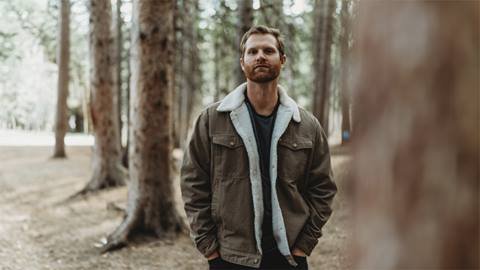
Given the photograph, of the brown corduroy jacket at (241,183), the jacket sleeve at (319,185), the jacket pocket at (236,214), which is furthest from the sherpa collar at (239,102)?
the jacket pocket at (236,214)

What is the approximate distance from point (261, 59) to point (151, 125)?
4.38 meters

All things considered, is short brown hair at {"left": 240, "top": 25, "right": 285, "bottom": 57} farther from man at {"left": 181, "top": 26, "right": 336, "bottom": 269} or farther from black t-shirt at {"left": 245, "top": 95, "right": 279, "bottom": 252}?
black t-shirt at {"left": 245, "top": 95, "right": 279, "bottom": 252}

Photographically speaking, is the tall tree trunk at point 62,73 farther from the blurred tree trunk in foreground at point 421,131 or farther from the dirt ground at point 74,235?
the blurred tree trunk in foreground at point 421,131

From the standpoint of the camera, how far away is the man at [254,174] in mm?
2832

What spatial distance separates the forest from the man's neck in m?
0.46

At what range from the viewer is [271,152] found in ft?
9.36

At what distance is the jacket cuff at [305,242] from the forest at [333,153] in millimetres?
738

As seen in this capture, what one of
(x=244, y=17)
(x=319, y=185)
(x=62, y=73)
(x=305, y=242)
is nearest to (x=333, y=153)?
(x=244, y=17)

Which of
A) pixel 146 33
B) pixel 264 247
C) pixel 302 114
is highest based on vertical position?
pixel 146 33

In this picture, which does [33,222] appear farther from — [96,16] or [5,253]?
[96,16]

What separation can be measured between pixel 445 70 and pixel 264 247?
2068 millimetres

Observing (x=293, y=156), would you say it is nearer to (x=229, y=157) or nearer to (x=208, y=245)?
(x=229, y=157)

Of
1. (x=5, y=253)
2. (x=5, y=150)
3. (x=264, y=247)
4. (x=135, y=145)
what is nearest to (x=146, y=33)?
(x=135, y=145)

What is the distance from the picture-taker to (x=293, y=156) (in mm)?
2943
